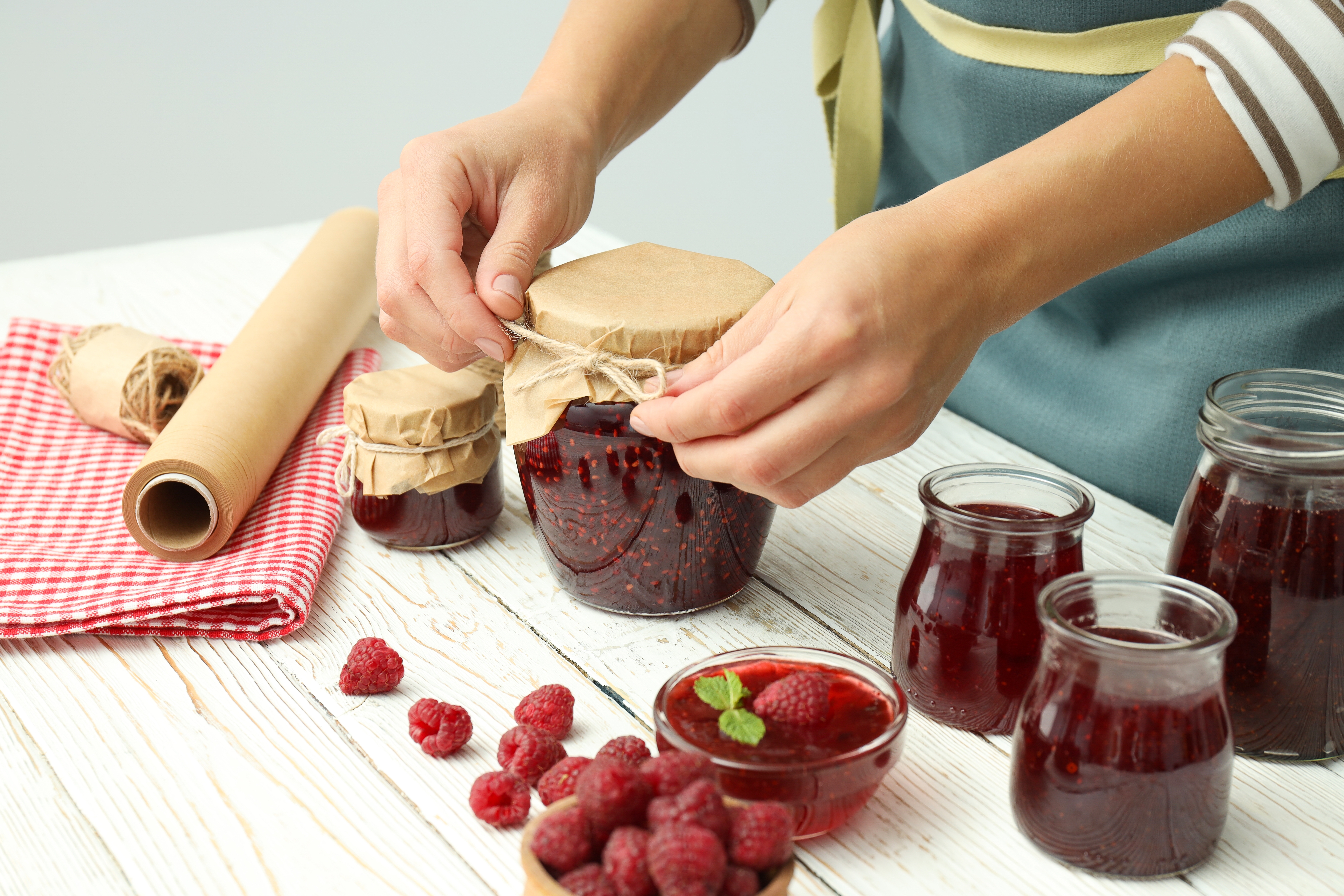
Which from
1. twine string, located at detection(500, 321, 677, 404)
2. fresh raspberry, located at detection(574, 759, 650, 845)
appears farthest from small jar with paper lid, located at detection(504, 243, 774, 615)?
fresh raspberry, located at detection(574, 759, 650, 845)

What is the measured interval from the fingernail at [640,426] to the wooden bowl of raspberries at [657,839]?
Answer: 0.90 feet

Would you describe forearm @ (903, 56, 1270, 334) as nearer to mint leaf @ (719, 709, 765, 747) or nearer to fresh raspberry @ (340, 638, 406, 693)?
mint leaf @ (719, 709, 765, 747)

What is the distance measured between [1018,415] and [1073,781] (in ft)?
2.65

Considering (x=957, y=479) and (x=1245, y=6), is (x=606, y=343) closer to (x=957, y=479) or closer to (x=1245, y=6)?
(x=957, y=479)

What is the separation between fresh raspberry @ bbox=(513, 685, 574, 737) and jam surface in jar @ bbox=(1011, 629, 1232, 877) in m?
0.33

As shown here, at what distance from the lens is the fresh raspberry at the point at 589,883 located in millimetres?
618

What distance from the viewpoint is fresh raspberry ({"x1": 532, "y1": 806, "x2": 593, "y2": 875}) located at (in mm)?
640

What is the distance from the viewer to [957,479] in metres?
0.91

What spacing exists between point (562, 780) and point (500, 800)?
5cm

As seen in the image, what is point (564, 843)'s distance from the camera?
0.64 metres

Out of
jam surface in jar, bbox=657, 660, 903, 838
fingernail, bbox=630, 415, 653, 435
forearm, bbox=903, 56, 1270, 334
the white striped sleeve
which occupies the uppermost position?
the white striped sleeve

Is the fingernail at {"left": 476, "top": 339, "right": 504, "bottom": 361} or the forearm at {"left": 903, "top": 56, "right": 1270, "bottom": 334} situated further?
the fingernail at {"left": 476, "top": 339, "right": 504, "bottom": 361}

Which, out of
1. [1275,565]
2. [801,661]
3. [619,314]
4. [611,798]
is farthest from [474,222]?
[1275,565]

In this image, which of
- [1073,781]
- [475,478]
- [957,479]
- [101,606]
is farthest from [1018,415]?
[101,606]
